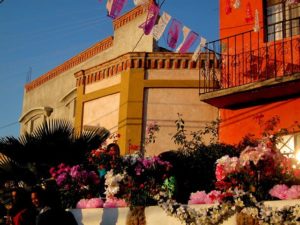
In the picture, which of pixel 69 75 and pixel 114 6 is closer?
pixel 114 6

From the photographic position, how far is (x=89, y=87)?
55.0 feet

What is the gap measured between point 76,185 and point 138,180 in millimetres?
1366

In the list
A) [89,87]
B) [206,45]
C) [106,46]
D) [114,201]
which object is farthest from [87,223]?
[106,46]

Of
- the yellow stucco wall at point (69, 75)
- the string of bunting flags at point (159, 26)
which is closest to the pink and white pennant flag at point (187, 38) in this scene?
the string of bunting flags at point (159, 26)

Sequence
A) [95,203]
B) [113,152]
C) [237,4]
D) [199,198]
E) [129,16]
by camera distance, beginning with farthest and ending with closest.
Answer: [129,16] < [237,4] < [113,152] < [95,203] < [199,198]

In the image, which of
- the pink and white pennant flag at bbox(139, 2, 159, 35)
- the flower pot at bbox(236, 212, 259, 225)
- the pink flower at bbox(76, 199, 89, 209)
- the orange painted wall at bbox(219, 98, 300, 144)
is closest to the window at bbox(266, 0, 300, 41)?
the orange painted wall at bbox(219, 98, 300, 144)

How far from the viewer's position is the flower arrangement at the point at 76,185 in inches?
321

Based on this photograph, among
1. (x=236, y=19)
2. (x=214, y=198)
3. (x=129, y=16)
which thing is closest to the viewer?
(x=214, y=198)

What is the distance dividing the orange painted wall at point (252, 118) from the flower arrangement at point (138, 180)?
3.96m

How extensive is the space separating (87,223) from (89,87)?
9.65 metres

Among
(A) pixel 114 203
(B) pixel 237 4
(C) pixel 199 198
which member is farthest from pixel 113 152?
(B) pixel 237 4

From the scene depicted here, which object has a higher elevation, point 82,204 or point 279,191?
point 279,191

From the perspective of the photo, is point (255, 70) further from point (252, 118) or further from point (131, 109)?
point (131, 109)

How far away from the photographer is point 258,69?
1102cm
